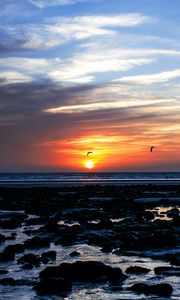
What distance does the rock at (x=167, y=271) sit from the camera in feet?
39.1

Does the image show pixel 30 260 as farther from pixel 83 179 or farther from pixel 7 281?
pixel 83 179

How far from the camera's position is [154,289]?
10.2 meters

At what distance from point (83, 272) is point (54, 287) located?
4.48 feet

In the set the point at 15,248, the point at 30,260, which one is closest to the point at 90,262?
the point at 30,260

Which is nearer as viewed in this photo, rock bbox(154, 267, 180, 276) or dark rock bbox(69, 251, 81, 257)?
rock bbox(154, 267, 180, 276)

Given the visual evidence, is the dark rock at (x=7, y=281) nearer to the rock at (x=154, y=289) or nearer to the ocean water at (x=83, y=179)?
the rock at (x=154, y=289)

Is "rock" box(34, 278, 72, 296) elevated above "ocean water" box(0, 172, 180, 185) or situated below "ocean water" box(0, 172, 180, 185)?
below

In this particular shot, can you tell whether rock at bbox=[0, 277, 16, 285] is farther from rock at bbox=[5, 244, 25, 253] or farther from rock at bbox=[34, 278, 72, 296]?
rock at bbox=[5, 244, 25, 253]

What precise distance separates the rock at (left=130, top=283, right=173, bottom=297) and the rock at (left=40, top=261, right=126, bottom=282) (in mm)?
979

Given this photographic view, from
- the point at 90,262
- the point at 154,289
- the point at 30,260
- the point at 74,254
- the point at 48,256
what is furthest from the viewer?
the point at 74,254

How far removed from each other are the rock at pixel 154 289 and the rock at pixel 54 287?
1394 mm

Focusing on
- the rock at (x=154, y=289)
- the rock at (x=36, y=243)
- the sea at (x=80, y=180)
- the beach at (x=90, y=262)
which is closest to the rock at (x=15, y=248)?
the beach at (x=90, y=262)

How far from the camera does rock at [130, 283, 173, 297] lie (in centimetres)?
1002

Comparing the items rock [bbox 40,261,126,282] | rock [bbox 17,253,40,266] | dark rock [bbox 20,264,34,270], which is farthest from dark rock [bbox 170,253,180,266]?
dark rock [bbox 20,264,34,270]
